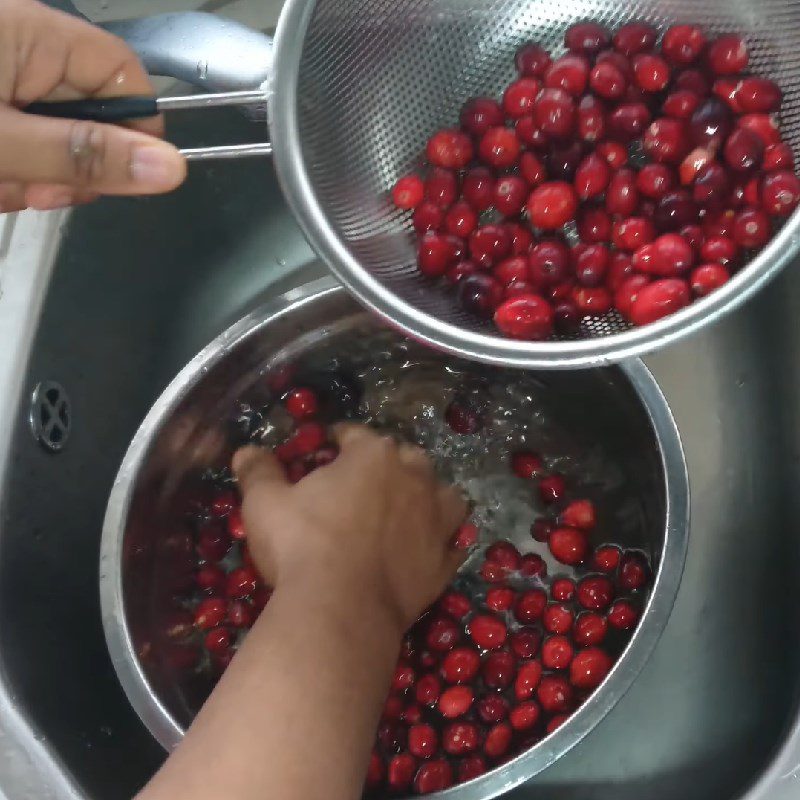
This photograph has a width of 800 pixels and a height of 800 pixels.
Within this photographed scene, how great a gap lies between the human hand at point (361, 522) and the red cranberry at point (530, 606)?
82 millimetres

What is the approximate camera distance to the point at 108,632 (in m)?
0.80

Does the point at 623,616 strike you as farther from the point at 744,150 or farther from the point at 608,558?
the point at 744,150

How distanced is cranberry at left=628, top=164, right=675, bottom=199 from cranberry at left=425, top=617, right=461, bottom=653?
0.49 metres

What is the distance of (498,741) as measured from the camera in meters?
0.84

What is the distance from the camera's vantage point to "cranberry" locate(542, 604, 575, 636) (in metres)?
0.87

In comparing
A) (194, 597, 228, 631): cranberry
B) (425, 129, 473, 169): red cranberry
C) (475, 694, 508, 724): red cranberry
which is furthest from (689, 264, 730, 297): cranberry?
(194, 597, 228, 631): cranberry

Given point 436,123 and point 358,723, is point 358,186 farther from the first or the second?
point 358,723

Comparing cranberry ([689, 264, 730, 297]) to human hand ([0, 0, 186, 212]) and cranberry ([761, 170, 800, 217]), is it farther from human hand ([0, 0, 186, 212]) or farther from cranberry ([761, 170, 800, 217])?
human hand ([0, 0, 186, 212])

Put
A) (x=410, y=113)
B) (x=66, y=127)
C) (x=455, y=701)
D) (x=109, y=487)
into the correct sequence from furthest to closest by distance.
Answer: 1. (x=109, y=487)
2. (x=455, y=701)
3. (x=410, y=113)
4. (x=66, y=127)

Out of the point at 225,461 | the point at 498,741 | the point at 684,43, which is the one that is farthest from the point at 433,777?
the point at 684,43

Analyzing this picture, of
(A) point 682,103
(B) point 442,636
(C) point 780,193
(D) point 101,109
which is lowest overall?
(B) point 442,636

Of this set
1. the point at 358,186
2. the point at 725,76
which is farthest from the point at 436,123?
the point at 725,76

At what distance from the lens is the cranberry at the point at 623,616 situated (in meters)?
0.84

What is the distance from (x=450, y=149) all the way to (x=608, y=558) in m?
0.46
